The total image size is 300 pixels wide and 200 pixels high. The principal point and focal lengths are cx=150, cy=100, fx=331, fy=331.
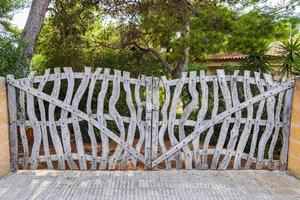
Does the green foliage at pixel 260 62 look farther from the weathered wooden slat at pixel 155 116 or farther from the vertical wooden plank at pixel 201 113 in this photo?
the weathered wooden slat at pixel 155 116

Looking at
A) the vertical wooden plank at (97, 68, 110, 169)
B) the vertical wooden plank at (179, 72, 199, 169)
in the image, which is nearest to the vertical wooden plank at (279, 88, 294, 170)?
the vertical wooden plank at (179, 72, 199, 169)


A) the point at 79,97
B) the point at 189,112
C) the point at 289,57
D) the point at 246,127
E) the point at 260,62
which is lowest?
the point at 246,127

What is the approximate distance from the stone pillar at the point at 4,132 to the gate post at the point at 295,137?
3.96 m

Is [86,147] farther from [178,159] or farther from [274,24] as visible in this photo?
[274,24]

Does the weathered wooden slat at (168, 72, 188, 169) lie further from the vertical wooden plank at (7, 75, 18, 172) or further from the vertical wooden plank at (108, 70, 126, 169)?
the vertical wooden plank at (7, 75, 18, 172)

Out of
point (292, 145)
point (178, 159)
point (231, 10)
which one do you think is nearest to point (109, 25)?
point (231, 10)

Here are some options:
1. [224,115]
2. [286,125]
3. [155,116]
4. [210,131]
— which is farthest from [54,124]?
[286,125]

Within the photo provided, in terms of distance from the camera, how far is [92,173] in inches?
181

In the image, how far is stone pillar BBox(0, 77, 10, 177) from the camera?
14.3 feet

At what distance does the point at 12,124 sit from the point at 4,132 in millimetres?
177

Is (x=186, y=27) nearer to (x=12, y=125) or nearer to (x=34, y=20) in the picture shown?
(x=34, y=20)

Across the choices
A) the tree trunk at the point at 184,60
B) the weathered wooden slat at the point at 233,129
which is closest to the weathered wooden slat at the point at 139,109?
the weathered wooden slat at the point at 233,129

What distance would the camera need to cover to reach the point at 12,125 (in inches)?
180

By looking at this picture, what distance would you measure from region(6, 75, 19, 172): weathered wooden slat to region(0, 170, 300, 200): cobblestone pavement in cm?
18
